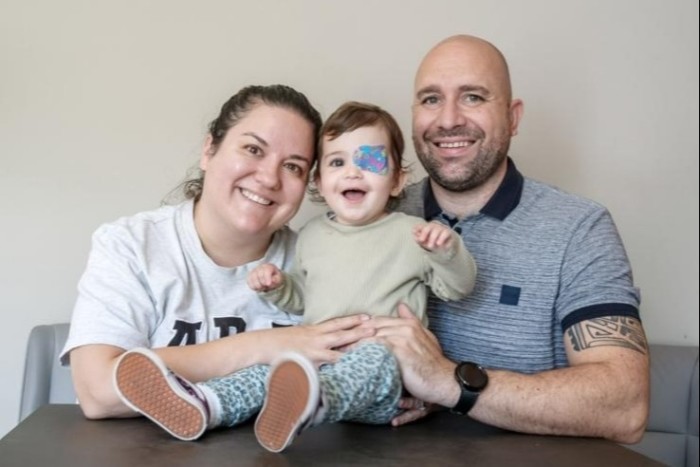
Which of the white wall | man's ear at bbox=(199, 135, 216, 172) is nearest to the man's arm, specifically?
man's ear at bbox=(199, 135, 216, 172)

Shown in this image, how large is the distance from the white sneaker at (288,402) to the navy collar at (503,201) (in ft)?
2.69

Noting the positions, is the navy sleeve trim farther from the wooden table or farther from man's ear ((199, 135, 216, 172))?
man's ear ((199, 135, 216, 172))

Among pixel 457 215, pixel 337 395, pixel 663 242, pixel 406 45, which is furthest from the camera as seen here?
pixel 663 242

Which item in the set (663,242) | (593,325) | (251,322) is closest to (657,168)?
(663,242)

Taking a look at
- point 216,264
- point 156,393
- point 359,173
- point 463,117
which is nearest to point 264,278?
point 216,264

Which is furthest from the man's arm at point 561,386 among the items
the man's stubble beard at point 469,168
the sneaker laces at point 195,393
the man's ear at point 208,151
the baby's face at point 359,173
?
the man's ear at point 208,151

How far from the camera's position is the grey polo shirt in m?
1.62

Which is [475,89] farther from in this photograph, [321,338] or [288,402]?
[288,402]

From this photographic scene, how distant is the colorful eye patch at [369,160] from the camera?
1582 millimetres

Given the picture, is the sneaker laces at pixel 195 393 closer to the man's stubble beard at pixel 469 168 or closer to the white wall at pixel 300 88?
the man's stubble beard at pixel 469 168

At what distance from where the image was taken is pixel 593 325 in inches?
61.1

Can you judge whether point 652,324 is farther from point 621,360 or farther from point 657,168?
point 621,360

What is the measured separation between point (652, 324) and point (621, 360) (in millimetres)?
1234

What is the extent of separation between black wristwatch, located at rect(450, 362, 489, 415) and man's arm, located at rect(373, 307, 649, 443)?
1 centimetres
